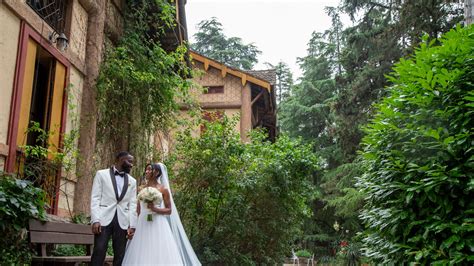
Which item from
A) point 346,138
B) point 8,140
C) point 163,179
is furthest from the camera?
point 346,138

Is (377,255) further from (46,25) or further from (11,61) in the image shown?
(46,25)

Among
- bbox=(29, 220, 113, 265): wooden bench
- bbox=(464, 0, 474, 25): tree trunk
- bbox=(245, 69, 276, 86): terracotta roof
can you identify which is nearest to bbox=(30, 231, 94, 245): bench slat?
bbox=(29, 220, 113, 265): wooden bench

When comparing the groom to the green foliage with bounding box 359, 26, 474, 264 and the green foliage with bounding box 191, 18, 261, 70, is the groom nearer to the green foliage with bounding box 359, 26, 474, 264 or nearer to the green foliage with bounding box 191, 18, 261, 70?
the green foliage with bounding box 359, 26, 474, 264

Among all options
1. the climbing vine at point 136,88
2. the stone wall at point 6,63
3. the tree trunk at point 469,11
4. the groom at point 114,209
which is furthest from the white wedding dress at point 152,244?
the tree trunk at point 469,11

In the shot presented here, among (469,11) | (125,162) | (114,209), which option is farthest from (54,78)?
(469,11)

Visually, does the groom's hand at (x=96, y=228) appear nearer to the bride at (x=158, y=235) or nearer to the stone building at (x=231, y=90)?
the bride at (x=158, y=235)

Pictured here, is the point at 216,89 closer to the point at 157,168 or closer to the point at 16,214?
the point at 157,168

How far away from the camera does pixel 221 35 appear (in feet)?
142

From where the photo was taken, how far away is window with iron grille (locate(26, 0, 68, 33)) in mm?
7852

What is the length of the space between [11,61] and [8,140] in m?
1.17

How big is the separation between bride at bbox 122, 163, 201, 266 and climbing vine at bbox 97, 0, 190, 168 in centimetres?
270

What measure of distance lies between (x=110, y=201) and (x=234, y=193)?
490cm

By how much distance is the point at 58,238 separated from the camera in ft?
20.4

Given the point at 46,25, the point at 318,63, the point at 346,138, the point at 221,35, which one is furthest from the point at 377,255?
the point at 221,35
